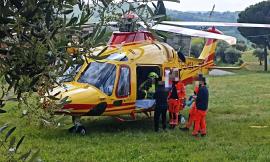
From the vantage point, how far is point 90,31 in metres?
2.46

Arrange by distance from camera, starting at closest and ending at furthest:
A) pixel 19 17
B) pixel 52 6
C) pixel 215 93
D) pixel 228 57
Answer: pixel 19 17 → pixel 52 6 → pixel 215 93 → pixel 228 57

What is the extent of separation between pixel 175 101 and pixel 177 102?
58 mm

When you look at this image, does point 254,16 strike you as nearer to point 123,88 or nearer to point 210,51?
point 210,51

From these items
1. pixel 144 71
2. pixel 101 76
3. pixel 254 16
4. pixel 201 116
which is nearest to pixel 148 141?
pixel 201 116

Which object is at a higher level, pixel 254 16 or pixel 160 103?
pixel 160 103

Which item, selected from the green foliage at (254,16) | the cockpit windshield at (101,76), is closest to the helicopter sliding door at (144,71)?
the cockpit windshield at (101,76)

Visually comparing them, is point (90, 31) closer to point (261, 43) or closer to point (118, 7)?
point (118, 7)

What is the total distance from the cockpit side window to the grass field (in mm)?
881

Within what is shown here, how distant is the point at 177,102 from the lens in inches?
499

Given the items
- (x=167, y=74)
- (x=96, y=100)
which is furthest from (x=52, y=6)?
(x=167, y=74)

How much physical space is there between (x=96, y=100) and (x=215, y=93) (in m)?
11.7

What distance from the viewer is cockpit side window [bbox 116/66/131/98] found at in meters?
11.6

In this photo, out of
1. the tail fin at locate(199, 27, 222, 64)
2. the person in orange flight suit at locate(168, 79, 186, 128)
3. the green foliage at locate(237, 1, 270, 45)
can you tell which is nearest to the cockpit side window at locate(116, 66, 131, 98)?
the person in orange flight suit at locate(168, 79, 186, 128)

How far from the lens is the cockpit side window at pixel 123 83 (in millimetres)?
11633
